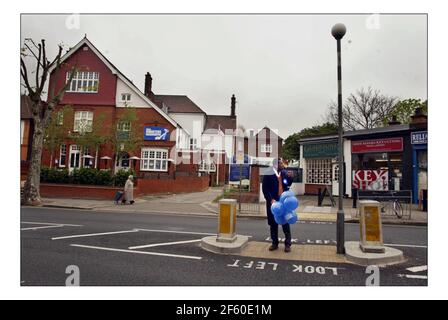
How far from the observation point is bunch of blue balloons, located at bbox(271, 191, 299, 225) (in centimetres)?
522

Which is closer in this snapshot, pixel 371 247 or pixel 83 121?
pixel 371 247

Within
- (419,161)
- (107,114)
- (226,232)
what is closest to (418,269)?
(226,232)

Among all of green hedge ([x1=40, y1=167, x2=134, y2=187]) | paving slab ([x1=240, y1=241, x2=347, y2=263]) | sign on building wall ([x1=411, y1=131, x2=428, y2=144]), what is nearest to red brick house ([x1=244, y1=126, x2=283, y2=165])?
sign on building wall ([x1=411, y1=131, x2=428, y2=144])

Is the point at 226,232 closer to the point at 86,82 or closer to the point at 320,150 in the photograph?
the point at 320,150

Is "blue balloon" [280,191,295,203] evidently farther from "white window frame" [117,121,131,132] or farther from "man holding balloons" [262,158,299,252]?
"white window frame" [117,121,131,132]

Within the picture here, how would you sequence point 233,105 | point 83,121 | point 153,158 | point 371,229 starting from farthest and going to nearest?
point 233,105
point 153,158
point 83,121
point 371,229

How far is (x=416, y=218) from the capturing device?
11.0 meters

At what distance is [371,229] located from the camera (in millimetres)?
5535

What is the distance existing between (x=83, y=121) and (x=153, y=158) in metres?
6.65

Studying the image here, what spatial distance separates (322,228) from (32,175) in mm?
14782

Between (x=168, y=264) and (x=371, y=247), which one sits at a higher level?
(x=371, y=247)

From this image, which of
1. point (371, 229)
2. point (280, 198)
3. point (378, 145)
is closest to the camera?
point (280, 198)
